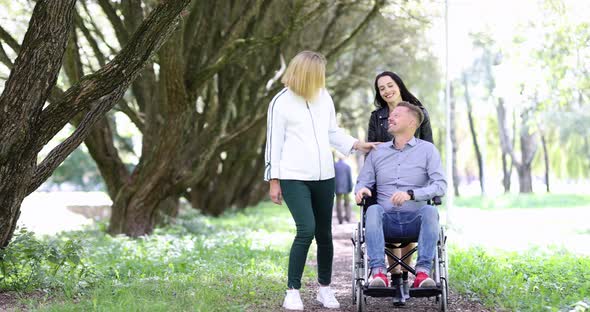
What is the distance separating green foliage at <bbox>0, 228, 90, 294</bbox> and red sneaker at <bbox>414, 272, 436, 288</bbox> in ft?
9.19

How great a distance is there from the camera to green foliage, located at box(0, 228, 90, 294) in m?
6.34

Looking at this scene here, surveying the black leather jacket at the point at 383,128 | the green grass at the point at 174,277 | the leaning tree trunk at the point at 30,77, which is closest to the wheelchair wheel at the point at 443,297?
the green grass at the point at 174,277

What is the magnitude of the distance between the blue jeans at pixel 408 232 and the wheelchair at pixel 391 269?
71 millimetres

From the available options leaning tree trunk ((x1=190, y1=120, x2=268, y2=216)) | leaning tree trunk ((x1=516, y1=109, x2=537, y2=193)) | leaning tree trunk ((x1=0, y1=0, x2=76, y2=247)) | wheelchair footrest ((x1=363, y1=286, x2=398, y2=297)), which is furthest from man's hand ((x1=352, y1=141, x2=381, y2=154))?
leaning tree trunk ((x1=516, y1=109, x2=537, y2=193))

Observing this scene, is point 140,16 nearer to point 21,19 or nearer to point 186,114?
point 186,114

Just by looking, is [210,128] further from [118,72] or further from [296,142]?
[296,142]

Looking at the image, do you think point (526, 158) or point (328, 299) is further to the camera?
point (526, 158)

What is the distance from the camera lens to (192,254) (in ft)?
32.2

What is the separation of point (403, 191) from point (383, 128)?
85cm

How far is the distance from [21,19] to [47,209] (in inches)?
642

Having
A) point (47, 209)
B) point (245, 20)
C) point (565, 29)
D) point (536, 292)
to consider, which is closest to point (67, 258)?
point (536, 292)

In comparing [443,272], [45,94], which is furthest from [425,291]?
[45,94]

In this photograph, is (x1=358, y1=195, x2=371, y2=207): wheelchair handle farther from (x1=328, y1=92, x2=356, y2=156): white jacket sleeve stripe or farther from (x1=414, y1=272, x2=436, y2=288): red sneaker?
(x1=414, y1=272, x2=436, y2=288): red sneaker

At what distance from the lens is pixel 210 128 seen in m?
14.3
